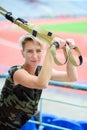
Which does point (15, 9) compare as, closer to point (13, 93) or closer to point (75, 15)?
point (75, 15)

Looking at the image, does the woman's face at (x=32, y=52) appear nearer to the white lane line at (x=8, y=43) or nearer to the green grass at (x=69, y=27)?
the white lane line at (x=8, y=43)

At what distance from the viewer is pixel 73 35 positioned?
8.20m

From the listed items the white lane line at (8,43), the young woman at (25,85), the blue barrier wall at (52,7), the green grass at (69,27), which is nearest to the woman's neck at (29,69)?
the young woman at (25,85)

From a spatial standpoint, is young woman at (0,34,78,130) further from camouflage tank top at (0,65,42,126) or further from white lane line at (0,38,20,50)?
white lane line at (0,38,20,50)

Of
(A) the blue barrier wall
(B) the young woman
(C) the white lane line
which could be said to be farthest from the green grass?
(B) the young woman

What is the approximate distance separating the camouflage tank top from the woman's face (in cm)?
9

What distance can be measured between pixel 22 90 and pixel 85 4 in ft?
29.1

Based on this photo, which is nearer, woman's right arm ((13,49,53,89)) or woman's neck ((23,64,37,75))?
woman's right arm ((13,49,53,89))

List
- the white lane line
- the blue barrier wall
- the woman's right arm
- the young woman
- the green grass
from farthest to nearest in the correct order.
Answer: the blue barrier wall → the green grass → the white lane line → the young woman → the woman's right arm

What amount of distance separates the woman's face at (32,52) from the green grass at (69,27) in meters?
6.83

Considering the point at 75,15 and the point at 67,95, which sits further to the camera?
the point at 75,15

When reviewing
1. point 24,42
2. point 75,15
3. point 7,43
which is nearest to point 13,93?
point 24,42

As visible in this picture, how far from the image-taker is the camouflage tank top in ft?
5.85

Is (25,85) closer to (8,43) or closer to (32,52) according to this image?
(32,52)
